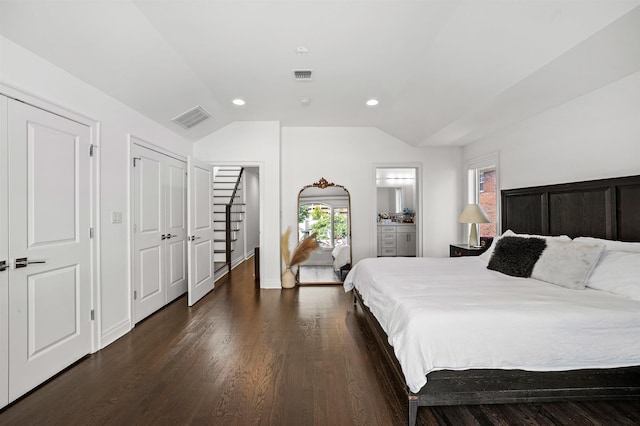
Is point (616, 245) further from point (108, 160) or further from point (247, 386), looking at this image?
point (108, 160)

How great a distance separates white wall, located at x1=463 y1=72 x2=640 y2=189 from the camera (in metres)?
2.48

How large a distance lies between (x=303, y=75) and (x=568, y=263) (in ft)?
9.80

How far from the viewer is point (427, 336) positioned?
1.70 meters

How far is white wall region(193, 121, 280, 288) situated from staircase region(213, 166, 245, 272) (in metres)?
1.53

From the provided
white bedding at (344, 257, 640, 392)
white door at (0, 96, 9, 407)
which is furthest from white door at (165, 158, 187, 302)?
white bedding at (344, 257, 640, 392)

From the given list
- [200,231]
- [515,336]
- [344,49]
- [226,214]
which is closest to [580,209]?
[515,336]

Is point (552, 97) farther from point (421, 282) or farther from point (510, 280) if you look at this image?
point (421, 282)

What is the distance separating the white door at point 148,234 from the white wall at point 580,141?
4536 mm

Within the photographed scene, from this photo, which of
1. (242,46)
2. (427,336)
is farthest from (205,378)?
(242,46)

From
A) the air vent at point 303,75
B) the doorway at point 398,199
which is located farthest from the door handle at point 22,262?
the doorway at point 398,199

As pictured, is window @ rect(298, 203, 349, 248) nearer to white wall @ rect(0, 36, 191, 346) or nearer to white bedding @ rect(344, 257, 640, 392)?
white wall @ rect(0, 36, 191, 346)

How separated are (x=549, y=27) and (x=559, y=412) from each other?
249 cm

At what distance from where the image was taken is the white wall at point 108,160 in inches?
87.8

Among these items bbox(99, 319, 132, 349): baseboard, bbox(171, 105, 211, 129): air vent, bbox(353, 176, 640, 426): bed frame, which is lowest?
bbox(99, 319, 132, 349): baseboard
